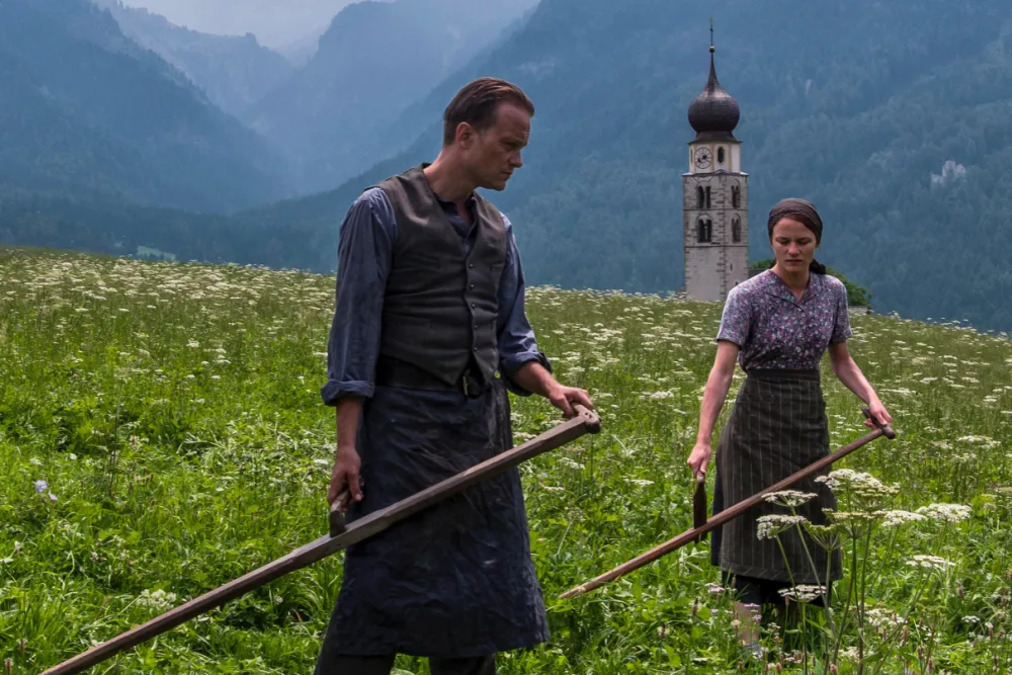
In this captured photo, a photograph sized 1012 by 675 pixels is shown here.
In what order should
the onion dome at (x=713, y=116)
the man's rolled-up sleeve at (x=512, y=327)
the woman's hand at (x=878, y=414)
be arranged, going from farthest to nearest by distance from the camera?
the onion dome at (x=713, y=116)
the woman's hand at (x=878, y=414)
the man's rolled-up sleeve at (x=512, y=327)

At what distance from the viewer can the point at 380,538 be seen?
12.3 feet

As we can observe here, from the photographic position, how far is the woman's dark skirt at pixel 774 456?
221 inches

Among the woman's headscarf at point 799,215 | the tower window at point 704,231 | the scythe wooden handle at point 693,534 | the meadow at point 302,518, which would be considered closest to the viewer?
the meadow at point 302,518

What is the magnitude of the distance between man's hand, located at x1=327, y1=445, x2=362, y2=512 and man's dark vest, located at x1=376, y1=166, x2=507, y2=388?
37 cm

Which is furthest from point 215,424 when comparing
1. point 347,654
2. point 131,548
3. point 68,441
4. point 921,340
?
point 921,340

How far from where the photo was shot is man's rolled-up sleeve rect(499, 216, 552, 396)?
418 centimetres

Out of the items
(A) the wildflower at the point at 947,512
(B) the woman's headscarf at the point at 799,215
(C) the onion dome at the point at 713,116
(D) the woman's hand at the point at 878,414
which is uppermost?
(C) the onion dome at the point at 713,116

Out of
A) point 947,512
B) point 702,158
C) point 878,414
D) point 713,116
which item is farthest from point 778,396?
point 713,116

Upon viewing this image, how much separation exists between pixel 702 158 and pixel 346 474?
94122 millimetres

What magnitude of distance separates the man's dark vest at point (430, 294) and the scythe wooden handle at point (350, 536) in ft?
1.23

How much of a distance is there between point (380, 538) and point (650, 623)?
85.8 inches

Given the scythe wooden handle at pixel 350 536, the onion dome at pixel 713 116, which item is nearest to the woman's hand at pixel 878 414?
the scythe wooden handle at pixel 350 536

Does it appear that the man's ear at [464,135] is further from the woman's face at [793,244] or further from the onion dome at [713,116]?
the onion dome at [713,116]

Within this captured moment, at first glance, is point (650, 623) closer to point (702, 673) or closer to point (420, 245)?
point (702, 673)
